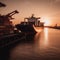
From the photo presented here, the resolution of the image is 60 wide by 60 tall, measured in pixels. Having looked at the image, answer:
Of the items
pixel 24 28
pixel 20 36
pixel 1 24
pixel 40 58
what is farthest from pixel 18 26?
pixel 40 58

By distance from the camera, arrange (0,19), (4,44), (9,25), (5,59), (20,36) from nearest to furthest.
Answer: (5,59) → (4,44) → (0,19) → (9,25) → (20,36)

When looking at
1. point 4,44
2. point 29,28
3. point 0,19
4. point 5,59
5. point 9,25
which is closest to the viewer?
point 5,59

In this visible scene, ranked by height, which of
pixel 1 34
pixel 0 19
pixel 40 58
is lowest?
pixel 40 58

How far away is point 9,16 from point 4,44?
919 cm

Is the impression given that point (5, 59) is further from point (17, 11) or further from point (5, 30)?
point (17, 11)

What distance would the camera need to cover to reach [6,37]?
35.7m

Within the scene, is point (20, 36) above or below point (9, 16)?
below

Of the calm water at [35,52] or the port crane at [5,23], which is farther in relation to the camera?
the port crane at [5,23]

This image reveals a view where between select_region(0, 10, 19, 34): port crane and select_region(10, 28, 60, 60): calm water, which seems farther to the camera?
select_region(0, 10, 19, 34): port crane

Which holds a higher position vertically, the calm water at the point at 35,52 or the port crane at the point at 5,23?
the port crane at the point at 5,23

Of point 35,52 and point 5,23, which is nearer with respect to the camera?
point 35,52

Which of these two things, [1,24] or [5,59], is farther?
[1,24]

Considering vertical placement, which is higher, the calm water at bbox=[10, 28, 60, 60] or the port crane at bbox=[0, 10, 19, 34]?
the port crane at bbox=[0, 10, 19, 34]

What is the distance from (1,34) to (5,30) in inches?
97.3
